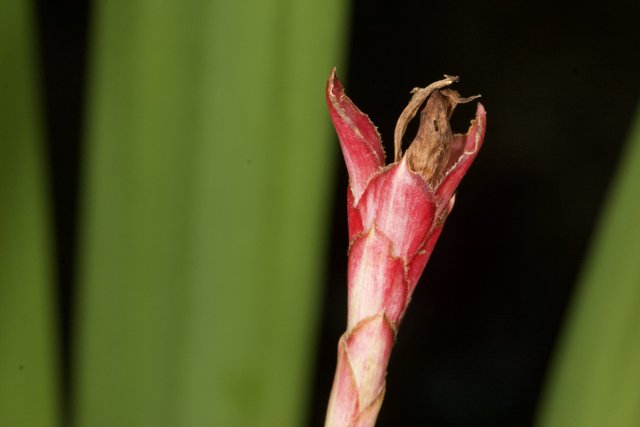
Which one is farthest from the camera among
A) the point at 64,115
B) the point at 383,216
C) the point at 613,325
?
the point at 64,115

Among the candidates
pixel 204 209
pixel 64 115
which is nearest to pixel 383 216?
pixel 204 209

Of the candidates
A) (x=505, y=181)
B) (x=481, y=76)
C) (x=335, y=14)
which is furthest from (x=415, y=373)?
(x=335, y=14)

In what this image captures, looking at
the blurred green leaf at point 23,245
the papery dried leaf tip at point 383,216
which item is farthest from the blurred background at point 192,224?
the papery dried leaf tip at point 383,216

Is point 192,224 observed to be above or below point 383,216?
below

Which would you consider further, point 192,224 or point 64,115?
point 64,115

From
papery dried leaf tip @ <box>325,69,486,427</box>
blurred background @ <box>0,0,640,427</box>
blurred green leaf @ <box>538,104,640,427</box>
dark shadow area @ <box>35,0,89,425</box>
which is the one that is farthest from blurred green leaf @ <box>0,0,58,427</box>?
→ blurred green leaf @ <box>538,104,640,427</box>

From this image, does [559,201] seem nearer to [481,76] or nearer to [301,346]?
[481,76]

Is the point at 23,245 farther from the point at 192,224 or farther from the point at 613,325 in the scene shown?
the point at 613,325
